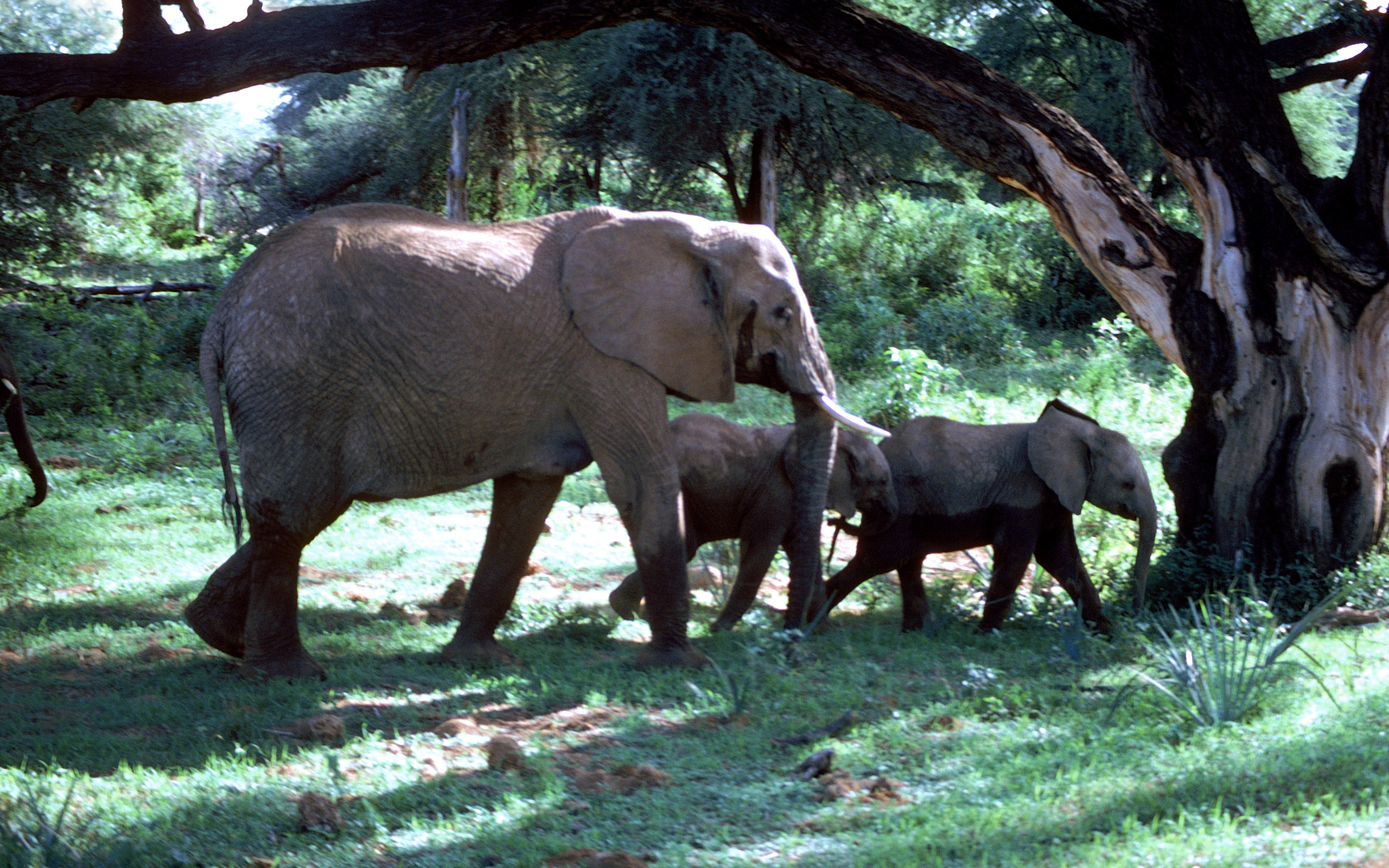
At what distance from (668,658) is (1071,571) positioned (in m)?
2.64

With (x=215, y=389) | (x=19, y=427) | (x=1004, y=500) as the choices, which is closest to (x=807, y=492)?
(x=1004, y=500)

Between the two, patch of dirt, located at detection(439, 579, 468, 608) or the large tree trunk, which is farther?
patch of dirt, located at detection(439, 579, 468, 608)

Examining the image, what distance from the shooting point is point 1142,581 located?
22.6 ft

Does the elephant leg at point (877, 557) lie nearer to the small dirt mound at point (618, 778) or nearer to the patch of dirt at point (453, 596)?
the patch of dirt at point (453, 596)

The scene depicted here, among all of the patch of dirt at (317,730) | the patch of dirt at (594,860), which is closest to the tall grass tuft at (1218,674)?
the patch of dirt at (594,860)

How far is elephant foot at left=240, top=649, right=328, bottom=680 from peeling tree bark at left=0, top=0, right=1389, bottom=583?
3155 mm

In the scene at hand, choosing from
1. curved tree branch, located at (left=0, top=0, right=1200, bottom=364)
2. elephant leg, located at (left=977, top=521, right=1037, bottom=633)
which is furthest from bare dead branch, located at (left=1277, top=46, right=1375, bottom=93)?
elephant leg, located at (left=977, top=521, right=1037, bottom=633)

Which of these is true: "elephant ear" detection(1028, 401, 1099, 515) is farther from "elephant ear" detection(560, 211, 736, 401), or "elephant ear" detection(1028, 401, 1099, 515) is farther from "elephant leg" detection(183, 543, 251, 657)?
"elephant leg" detection(183, 543, 251, 657)

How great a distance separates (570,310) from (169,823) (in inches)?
114

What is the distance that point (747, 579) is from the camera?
727cm

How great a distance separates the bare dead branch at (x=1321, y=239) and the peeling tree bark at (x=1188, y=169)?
0.5 inches

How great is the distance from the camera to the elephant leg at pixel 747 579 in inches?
282

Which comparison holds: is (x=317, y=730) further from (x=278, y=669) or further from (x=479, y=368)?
(x=479, y=368)

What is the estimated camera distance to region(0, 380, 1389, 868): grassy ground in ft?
12.8
